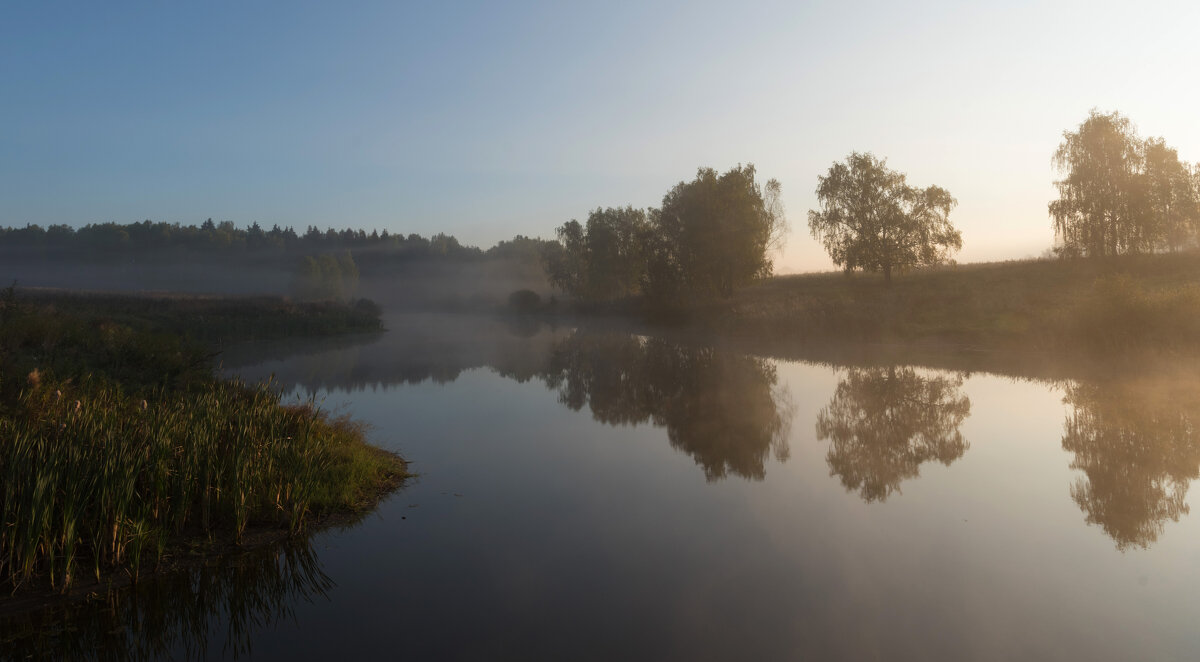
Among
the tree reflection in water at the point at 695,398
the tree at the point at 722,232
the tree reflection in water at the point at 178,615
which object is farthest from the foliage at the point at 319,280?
the tree reflection in water at the point at 178,615

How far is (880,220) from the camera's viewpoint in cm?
4641

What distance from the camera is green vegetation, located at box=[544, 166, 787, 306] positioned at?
165 ft

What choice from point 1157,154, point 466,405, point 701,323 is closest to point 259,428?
point 466,405

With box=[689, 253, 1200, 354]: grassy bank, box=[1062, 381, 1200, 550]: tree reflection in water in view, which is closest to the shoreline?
box=[1062, 381, 1200, 550]: tree reflection in water

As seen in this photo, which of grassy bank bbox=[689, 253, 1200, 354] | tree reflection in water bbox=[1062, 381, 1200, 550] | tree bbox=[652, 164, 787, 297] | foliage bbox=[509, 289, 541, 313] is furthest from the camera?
foliage bbox=[509, 289, 541, 313]

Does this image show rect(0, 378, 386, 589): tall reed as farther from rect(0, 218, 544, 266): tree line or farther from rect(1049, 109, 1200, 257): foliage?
rect(0, 218, 544, 266): tree line

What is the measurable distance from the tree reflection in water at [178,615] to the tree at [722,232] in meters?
46.2

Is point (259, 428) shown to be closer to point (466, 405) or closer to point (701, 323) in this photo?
point (466, 405)

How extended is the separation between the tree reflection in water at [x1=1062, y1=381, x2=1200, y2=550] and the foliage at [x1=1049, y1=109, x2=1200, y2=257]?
32510 mm

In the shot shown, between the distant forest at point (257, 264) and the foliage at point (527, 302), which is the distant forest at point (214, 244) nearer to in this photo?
the distant forest at point (257, 264)

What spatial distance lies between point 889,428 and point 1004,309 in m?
23.1

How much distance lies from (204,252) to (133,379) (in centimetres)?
15209

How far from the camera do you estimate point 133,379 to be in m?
13.8

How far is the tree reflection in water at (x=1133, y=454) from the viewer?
26.2 feet
